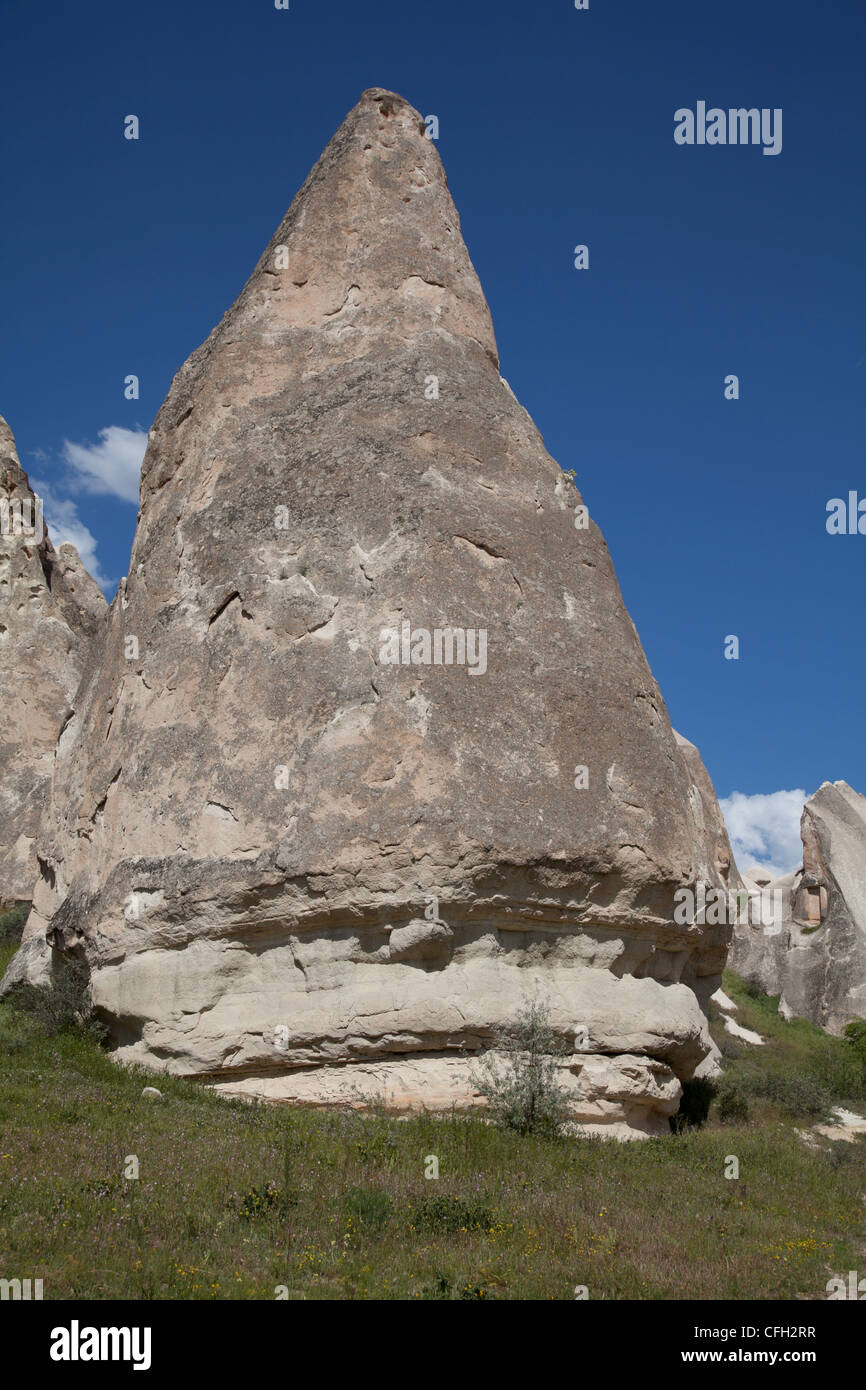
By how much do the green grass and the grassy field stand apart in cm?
2

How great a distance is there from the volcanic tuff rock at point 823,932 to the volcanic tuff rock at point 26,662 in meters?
17.9

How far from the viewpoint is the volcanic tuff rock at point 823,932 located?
89.9 feet

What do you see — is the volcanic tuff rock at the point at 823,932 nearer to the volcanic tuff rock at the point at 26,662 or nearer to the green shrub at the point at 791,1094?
the green shrub at the point at 791,1094

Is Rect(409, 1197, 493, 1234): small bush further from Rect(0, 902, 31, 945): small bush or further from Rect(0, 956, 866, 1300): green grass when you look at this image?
Rect(0, 902, 31, 945): small bush

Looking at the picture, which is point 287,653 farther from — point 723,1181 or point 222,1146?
point 723,1181

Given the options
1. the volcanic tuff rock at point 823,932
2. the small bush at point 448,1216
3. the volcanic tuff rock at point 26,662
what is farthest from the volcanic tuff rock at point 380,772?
the volcanic tuff rock at point 823,932

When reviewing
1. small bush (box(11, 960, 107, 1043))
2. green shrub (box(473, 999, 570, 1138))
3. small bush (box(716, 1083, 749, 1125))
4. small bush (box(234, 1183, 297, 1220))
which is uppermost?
small bush (box(11, 960, 107, 1043))

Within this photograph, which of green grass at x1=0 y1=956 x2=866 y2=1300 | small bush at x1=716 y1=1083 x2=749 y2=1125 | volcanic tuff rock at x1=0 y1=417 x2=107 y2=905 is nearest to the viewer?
green grass at x1=0 y1=956 x2=866 y2=1300

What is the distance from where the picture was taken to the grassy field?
5.98 meters

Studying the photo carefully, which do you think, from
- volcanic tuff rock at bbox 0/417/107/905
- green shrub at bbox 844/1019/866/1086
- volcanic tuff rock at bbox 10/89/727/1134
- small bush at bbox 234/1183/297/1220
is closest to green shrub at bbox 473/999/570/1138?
volcanic tuff rock at bbox 10/89/727/1134

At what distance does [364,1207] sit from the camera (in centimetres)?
683

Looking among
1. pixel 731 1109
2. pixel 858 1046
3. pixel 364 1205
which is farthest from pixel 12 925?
pixel 858 1046

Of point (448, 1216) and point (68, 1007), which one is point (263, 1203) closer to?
point (448, 1216)
